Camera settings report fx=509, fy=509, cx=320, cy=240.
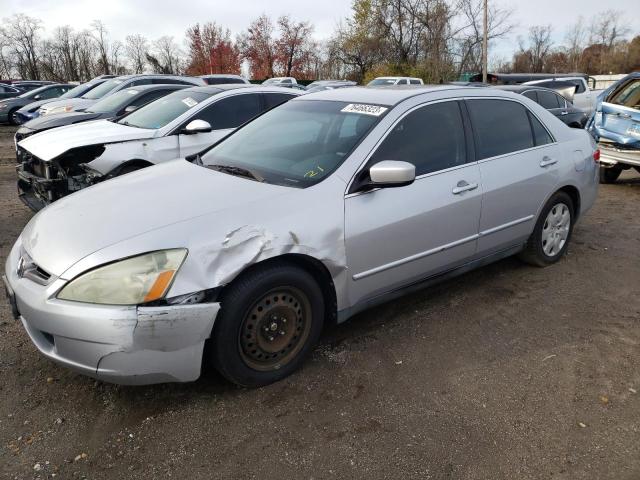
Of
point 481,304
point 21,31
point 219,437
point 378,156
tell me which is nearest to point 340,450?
point 219,437

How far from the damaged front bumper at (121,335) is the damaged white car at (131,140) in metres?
3.02

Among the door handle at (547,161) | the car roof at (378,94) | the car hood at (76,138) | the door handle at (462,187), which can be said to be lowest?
the door handle at (462,187)

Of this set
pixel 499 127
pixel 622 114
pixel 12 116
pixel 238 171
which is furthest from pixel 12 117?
pixel 499 127

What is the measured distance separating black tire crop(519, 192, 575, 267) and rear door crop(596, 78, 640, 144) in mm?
4067

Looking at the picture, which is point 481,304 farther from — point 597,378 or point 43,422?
point 43,422

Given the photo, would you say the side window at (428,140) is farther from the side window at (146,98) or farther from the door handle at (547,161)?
the side window at (146,98)

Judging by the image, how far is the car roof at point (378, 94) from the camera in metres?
3.51

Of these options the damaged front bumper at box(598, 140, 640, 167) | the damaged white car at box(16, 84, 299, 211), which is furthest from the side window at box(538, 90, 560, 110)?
the damaged white car at box(16, 84, 299, 211)

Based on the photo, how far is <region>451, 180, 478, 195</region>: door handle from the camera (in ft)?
11.4

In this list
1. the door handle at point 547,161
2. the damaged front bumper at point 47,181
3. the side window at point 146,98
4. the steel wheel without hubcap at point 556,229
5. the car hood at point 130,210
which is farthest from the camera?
the side window at point 146,98

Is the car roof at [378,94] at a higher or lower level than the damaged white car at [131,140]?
higher

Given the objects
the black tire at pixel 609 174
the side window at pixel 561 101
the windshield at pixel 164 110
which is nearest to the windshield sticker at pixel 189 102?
the windshield at pixel 164 110

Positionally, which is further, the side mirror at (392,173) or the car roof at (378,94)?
the car roof at (378,94)

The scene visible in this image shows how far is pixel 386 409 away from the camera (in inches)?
106
